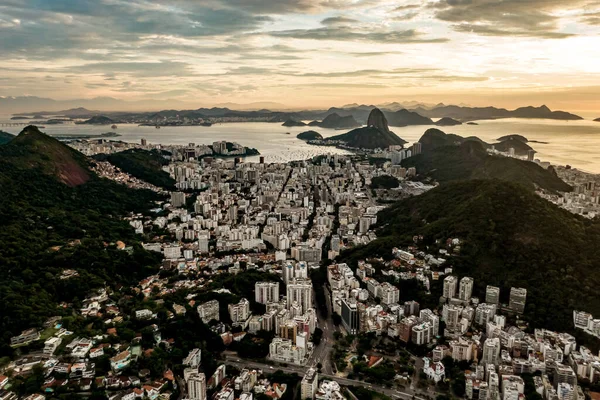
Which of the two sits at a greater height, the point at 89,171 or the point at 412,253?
the point at 89,171

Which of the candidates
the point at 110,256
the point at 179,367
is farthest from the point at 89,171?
the point at 179,367

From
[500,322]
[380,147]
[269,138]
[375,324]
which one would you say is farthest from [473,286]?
[269,138]

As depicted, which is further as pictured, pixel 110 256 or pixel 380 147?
pixel 380 147

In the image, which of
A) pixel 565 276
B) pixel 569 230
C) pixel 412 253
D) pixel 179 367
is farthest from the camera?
pixel 412 253

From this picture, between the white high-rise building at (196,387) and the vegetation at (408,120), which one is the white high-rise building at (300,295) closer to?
the white high-rise building at (196,387)

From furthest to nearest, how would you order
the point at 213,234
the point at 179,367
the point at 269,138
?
the point at 269,138
the point at 213,234
the point at 179,367

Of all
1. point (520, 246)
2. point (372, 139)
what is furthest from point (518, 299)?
point (372, 139)

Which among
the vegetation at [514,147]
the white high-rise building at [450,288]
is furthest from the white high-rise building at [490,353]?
the vegetation at [514,147]

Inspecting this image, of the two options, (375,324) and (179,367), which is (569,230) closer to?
(375,324)

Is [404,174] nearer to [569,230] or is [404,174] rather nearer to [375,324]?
[569,230]

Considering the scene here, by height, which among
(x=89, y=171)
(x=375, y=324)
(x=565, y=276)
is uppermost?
(x=89, y=171)
